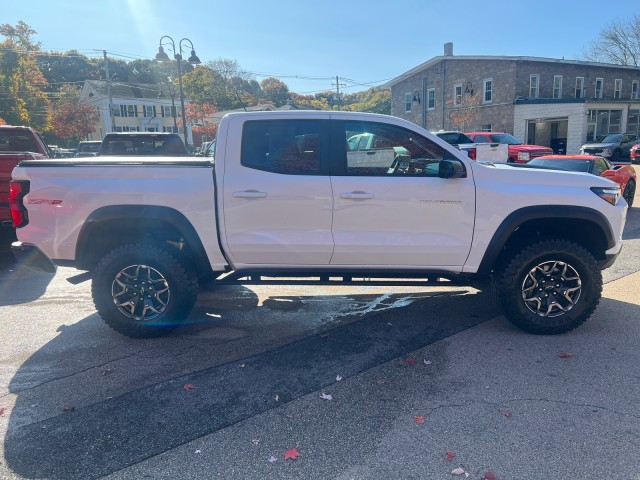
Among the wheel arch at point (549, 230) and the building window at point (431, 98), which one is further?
the building window at point (431, 98)

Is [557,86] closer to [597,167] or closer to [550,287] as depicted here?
[597,167]

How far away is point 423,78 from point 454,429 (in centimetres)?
3630

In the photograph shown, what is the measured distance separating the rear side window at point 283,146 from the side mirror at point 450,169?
1.09m

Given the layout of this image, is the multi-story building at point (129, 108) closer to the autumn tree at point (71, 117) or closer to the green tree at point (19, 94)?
the autumn tree at point (71, 117)

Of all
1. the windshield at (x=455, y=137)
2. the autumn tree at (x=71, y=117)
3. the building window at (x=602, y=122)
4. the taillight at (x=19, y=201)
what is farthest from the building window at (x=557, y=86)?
the autumn tree at (x=71, y=117)

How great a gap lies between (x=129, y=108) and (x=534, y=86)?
4565 centimetres

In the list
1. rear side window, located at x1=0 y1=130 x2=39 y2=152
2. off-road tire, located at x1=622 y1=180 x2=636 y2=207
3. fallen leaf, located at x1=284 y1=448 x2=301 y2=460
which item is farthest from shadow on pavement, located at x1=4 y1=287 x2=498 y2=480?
off-road tire, located at x1=622 y1=180 x2=636 y2=207

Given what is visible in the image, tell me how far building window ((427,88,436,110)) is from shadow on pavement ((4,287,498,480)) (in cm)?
3348

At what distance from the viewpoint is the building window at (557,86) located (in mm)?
31494

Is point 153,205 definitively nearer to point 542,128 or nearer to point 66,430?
point 66,430

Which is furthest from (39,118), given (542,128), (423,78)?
(542,128)

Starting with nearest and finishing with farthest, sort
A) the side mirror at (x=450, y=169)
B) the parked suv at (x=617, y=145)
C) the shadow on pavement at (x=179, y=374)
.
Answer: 1. the shadow on pavement at (x=179, y=374)
2. the side mirror at (x=450, y=169)
3. the parked suv at (x=617, y=145)

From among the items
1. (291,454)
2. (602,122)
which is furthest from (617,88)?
(291,454)

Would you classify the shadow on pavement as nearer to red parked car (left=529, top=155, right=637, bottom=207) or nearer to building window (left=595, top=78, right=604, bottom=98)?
red parked car (left=529, top=155, right=637, bottom=207)
